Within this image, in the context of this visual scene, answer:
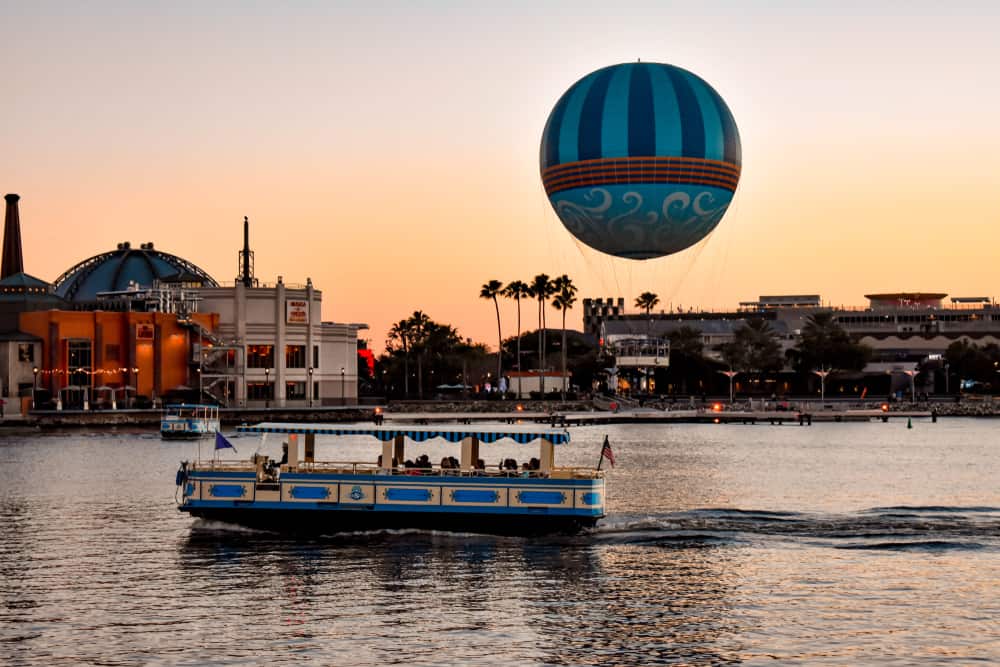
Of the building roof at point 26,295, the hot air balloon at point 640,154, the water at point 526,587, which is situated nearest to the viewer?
the water at point 526,587

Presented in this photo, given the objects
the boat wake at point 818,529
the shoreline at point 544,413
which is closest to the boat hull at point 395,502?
the boat wake at point 818,529

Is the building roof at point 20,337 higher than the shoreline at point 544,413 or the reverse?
higher

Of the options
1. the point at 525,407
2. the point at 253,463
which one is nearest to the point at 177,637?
the point at 253,463

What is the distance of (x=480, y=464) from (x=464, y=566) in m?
5.95

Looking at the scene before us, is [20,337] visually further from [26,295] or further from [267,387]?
[26,295]

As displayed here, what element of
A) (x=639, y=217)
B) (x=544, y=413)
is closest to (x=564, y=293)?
(x=544, y=413)

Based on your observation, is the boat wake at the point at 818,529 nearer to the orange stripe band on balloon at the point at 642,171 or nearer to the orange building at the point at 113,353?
the orange stripe band on balloon at the point at 642,171

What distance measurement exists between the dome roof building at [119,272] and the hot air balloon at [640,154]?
107 metres

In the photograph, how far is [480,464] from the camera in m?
48.6

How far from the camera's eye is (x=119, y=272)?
618 ft

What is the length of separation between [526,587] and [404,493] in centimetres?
908

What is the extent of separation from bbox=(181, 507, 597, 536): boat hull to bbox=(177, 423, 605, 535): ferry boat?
36mm

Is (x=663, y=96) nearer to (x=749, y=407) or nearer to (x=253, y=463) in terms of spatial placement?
(x=253, y=463)

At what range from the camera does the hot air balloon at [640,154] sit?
80500 mm
